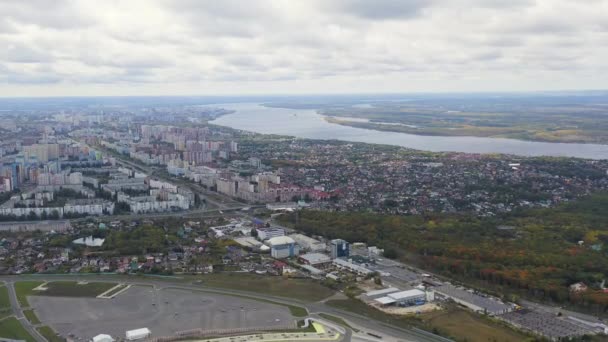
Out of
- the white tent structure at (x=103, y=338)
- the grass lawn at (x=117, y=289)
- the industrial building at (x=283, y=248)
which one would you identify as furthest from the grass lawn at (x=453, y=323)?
the grass lawn at (x=117, y=289)

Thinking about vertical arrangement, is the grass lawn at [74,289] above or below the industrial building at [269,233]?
below

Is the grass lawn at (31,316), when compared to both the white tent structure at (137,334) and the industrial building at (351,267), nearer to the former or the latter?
the white tent structure at (137,334)

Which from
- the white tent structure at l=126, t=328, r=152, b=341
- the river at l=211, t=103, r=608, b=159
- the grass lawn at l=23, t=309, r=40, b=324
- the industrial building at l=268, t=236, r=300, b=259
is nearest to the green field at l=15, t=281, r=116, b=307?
the grass lawn at l=23, t=309, r=40, b=324

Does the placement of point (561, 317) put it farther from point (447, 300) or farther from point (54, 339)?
point (54, 339)

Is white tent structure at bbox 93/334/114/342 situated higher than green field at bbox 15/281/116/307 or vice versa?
white tent structure at bbox 93/334/114/342

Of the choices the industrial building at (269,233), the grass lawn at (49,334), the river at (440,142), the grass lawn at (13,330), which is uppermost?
the river at (440,142)

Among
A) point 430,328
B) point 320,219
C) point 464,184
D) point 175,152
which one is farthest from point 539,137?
point 430,328

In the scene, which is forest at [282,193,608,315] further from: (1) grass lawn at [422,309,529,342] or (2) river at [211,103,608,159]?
(2) river at [211,103,608,159]
